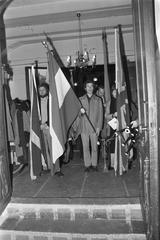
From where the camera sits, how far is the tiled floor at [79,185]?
131 inches

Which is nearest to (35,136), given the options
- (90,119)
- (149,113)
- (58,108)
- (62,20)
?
(58,108)

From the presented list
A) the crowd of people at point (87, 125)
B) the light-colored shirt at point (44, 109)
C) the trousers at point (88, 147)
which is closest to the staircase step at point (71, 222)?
the crowd of people at point (87, 125)

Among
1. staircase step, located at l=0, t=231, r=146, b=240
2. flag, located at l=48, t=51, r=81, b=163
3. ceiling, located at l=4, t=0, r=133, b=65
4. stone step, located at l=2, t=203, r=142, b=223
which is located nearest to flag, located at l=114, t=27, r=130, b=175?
flag, located at l=48, t=51, r=81, b=163

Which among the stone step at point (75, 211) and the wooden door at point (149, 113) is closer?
the wooden door at point (149, 113)

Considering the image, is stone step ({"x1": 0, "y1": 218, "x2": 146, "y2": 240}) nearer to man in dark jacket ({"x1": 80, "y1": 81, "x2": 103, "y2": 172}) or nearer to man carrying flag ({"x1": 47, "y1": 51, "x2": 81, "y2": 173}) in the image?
man carrying flag ({"x1": 47, "y1": 51, "x2": 81, "y2": 173})

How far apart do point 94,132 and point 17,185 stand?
1429 millimetres

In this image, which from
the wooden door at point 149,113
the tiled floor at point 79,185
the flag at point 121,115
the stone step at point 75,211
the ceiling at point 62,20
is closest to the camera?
the wooden door at point 149,113

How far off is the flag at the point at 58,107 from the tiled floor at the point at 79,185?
0.51 meters

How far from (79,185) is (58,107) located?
1155 millimetres

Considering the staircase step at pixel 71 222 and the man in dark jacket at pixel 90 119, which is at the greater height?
the man in dark jacket at pixel 90 119

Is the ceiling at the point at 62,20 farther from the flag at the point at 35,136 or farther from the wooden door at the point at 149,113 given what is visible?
the wooden door at the point at 149,113

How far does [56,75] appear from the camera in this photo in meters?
3.55

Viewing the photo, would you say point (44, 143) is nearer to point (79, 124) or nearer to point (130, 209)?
point (79, 124)

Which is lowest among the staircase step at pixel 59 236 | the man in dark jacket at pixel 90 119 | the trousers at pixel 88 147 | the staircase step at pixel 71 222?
the staircase step at pixel 59 236
